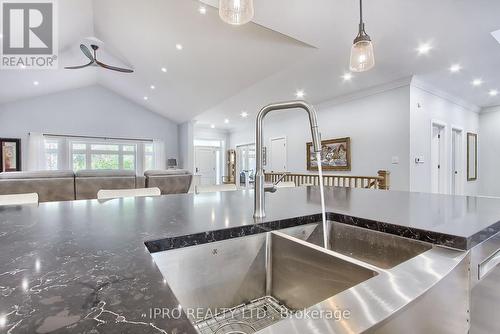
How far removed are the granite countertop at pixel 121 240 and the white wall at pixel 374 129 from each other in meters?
3.14

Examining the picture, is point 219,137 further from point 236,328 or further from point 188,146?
point 236,328

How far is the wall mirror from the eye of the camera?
5609mm

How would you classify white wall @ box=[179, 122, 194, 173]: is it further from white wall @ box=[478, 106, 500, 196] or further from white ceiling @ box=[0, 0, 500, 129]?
white wall @ box=[478, 106, 500, 196]

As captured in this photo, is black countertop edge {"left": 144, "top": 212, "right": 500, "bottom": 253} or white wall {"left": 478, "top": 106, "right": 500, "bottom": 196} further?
white wall {"left": 478, "top": 106, "right": 500, "bottom": 196}

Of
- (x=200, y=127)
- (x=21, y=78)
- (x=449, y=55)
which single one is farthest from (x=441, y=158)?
(x=21, y=78)

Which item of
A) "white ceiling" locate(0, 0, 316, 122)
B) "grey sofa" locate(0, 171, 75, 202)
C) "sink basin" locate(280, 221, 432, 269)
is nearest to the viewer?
"sink basin" locate(280, 221, 432, 269)

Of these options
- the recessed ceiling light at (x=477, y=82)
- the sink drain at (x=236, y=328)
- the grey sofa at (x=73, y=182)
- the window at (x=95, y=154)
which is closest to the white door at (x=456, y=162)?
the recessed ceiling light at (x=477, y=82)

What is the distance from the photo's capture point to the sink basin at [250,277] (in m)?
0.71

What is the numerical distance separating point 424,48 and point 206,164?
757cm

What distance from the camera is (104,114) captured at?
26.5 ft

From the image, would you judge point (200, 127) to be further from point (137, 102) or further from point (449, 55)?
point (449, 55)

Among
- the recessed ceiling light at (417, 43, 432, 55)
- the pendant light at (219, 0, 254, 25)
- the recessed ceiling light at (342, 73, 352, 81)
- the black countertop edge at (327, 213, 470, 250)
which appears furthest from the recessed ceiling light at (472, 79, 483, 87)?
the black countertop edge at (327, 213, 470, 250)

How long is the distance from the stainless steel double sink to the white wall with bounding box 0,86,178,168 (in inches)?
343

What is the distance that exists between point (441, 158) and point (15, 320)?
6292 mm
